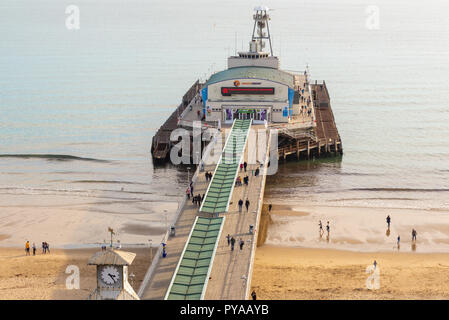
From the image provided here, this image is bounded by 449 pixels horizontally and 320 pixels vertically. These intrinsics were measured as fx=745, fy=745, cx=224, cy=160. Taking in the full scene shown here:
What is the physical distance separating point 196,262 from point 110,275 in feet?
38.2

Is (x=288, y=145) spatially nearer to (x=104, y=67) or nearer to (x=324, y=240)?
(x=324, y=240)

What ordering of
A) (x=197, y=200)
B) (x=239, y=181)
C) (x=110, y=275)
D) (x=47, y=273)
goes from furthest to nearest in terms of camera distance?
(x=239, y=181) → (x=197, y=200) → (x=47, y=273) → (x=110, y=275)

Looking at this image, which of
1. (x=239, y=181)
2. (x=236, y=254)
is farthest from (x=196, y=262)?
(x=239, y=181)

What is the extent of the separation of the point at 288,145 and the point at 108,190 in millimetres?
19421

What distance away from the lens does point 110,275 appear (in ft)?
86.4

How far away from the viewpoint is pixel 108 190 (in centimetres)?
6359

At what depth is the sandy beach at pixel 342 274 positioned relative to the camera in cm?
4078

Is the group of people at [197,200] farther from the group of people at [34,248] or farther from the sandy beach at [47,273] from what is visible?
the group of people at [34,248]

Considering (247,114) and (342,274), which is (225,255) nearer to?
(342,274)

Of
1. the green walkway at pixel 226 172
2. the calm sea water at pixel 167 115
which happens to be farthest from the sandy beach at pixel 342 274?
the calm sea water at pixel 167 115

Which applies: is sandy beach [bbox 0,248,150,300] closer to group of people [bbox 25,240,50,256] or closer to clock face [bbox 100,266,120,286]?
group of people [bbox 25,240,50,256]

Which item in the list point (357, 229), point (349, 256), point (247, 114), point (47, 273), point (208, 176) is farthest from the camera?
point (247, 114)

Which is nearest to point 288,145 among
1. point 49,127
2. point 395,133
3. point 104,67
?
point 395,133

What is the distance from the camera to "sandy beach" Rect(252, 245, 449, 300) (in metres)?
40.8
